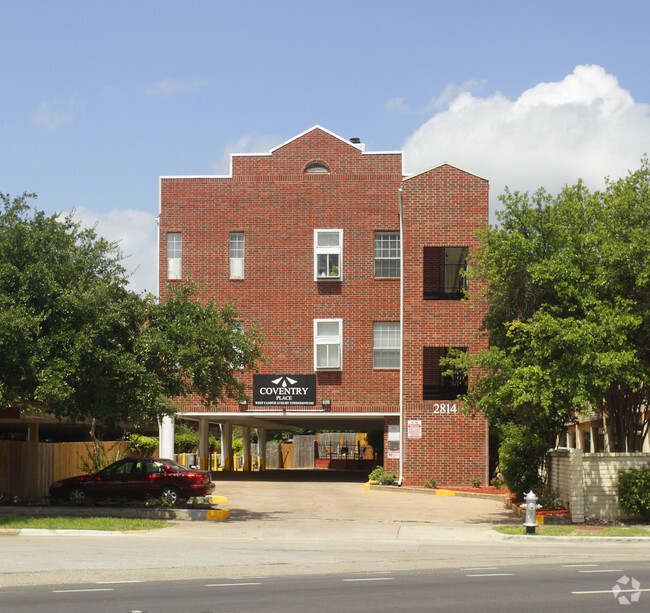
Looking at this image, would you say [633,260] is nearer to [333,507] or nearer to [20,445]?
[333,507]

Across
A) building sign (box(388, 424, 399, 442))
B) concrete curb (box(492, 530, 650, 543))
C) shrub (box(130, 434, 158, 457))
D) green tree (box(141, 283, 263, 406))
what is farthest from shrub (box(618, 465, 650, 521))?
shrub (box(130, 434, 158, 457))

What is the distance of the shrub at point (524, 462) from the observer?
25.5 m

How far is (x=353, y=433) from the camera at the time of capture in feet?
225

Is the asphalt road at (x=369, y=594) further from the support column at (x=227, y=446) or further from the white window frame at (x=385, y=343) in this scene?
the support column at (x=227, y=446)

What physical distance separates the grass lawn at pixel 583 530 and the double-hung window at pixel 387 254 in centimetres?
1600

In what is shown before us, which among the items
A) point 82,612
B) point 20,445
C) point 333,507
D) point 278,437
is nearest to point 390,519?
point 333,507

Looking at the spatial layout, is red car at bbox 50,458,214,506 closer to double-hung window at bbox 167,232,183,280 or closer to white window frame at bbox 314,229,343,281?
double-hung window at bbox 167,232,183,280

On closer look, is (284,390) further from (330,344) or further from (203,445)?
(203,445)

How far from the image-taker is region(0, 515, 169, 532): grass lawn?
2033 cm

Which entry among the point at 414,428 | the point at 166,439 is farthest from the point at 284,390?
the point at 414,428

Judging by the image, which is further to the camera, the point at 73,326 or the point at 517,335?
the point at 517,335

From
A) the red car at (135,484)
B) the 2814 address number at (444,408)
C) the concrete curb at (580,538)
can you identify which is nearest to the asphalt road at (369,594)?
the concrete curb at (580,538)

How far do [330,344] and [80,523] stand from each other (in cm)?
1569

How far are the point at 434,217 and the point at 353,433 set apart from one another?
122 ft
